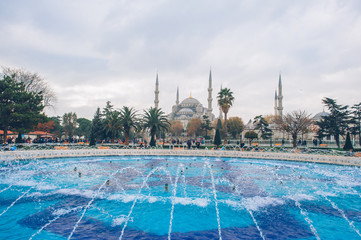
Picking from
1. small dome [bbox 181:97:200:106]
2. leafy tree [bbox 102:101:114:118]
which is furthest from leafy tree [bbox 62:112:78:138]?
small dome [bbox 181:97:200:106]

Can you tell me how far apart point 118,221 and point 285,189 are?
6198 mm

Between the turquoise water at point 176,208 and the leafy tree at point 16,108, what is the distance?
1363 cm

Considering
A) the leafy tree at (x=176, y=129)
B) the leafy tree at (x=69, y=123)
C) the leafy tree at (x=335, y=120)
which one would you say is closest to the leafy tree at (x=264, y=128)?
the leafy tree at (x=335, y=120)

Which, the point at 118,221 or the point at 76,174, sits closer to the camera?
the point at 118,221

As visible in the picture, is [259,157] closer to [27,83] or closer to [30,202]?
[30,202]

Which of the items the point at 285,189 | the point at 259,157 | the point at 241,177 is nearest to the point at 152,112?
the point at 259,157

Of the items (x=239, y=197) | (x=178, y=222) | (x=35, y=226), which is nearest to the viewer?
(x=35, y=226)

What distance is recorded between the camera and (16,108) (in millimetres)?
21578

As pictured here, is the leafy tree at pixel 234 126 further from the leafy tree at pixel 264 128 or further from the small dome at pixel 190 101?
the small dome at pixel 190 101

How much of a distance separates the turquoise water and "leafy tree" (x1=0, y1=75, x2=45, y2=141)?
44.7 ft

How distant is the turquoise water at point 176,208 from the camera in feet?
16.1

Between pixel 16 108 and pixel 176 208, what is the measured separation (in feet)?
70.5

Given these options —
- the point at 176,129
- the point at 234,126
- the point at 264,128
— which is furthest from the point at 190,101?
the point at 264,128

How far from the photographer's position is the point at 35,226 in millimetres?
5070
